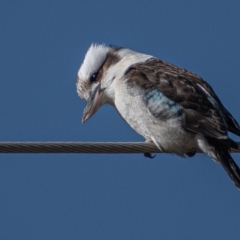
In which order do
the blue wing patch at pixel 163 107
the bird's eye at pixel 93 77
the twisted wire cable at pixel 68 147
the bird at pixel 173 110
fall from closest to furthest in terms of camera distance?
the twisted wire cable at pixel 68 147 < the bird at pixel 173 110 < the blue wing patch at pixel 163 107 < the bird's eye at pixel 93 77

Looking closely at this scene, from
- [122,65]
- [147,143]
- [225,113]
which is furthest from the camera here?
[122,65]

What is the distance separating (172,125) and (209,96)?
45cm

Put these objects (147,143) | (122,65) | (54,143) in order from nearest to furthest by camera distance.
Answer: (54,143), (147,143), (122,65)

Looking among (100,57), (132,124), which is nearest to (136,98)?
(132,124)

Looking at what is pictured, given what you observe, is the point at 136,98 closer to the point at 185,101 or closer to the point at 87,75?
the point at 185,101

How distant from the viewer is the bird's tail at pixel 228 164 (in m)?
5.79

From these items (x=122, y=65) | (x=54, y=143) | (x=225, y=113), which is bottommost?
(x=225, y=113)

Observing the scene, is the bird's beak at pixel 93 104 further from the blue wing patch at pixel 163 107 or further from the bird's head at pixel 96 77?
the blue wing patch at pixel 163 107

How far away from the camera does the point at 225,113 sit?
252 inches

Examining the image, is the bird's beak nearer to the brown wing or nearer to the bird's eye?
the bird's eye

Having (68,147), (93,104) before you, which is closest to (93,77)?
(93,104)

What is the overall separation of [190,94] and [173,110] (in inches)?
8.3

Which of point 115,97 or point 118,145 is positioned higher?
point 115,97

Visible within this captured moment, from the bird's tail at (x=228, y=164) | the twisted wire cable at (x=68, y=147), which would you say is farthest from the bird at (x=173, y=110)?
the twisted wire cable at (x=68, y=147)
